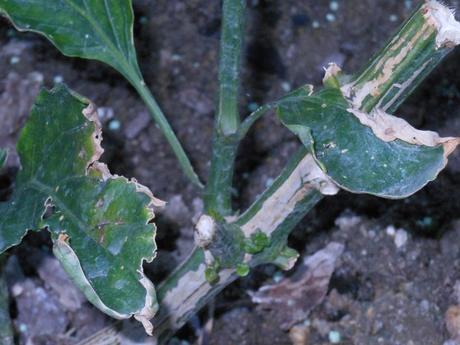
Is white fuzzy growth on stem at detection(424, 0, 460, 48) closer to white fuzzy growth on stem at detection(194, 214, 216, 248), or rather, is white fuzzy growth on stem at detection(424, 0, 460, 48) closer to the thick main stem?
the thick main stem

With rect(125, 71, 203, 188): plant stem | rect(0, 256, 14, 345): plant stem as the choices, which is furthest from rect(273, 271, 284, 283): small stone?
rect(0, 256, 14, 345): plant stem

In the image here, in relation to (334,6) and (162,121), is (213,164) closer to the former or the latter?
(162,121)

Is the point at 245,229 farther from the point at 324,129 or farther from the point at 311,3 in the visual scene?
the point at 311,3

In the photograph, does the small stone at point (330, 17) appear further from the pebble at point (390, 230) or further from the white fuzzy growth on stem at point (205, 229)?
the white fuzzy growth on stem at point (205, 229)

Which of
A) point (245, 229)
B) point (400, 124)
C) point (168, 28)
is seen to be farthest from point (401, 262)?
point (168, 28)

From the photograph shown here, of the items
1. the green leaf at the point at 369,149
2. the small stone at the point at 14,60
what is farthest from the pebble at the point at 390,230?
the small stone at the point at 14,60

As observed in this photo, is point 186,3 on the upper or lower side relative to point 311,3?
lower
